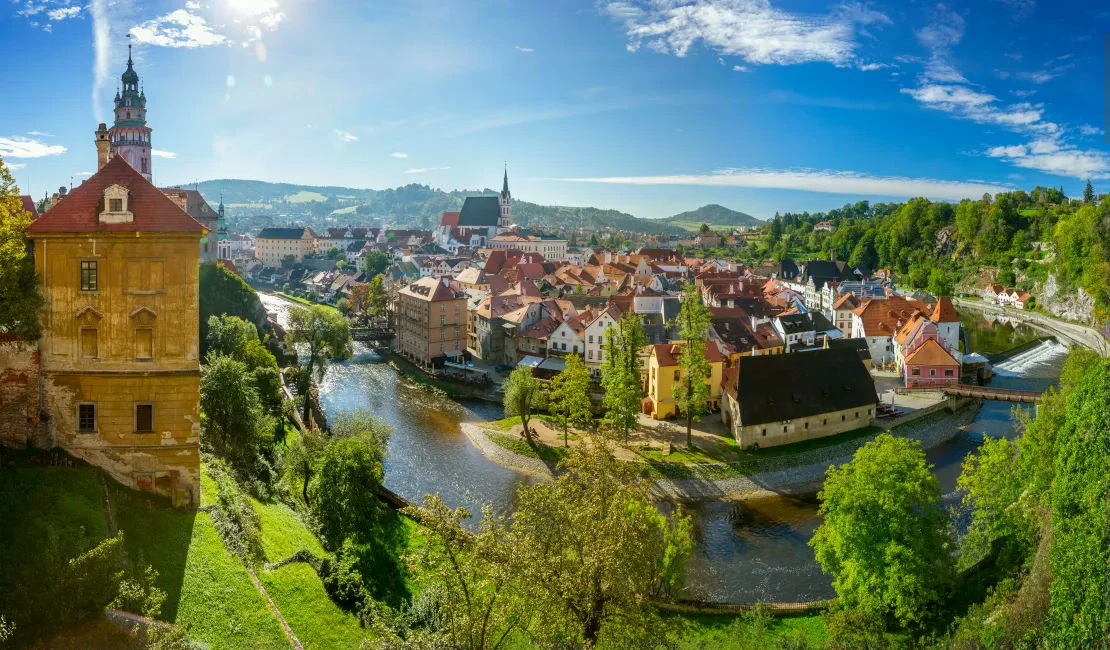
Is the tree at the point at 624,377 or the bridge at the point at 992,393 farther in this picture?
the bridge at the point at 992,393

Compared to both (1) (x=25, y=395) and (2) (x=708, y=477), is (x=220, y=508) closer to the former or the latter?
(1) (x=25, y=395)

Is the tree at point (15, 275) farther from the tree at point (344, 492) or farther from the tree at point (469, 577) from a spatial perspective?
the tree at point (469, 577)

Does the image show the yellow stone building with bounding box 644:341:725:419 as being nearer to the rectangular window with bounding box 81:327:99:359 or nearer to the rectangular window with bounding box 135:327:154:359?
the rectangular window with bounding box 135:327:154:359

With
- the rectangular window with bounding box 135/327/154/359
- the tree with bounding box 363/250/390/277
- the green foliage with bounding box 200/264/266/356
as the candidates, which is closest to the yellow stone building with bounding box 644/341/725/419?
the rectangular window with bounding box 135/327/154/359

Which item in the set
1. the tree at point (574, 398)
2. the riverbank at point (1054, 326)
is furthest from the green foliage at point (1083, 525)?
the riverbank at point (1054, 326)

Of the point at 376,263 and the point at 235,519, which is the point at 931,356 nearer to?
the point at 235,519

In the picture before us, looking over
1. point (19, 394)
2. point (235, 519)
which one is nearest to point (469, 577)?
point (235, 519)
